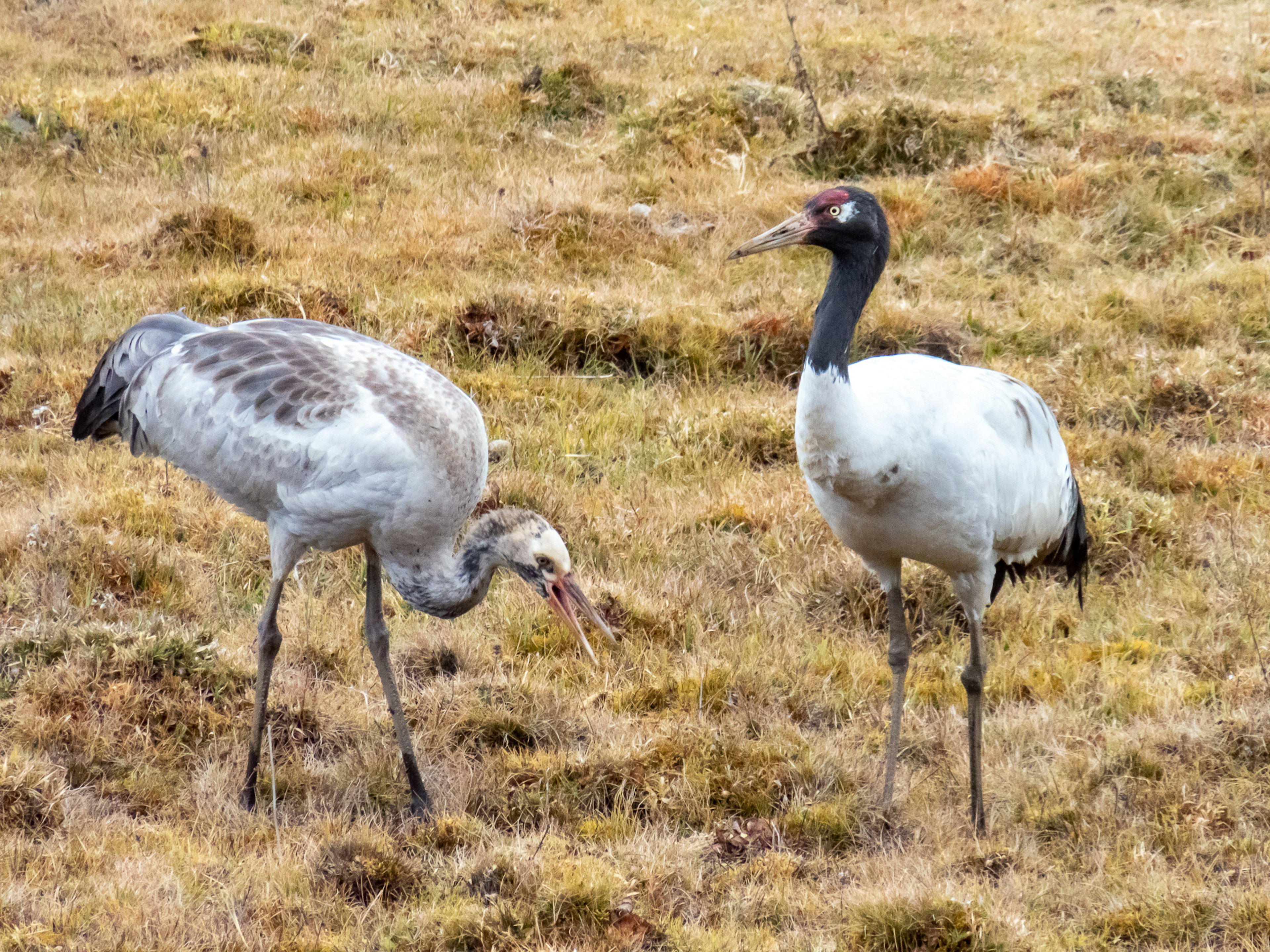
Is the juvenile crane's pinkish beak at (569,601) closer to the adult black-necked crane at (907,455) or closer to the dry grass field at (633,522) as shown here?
the dry grass field at (633,522)

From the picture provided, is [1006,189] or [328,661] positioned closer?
[328,661]

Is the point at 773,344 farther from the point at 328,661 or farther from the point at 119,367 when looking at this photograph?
the point at 119,367

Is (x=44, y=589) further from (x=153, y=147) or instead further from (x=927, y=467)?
(x=153, y=147)

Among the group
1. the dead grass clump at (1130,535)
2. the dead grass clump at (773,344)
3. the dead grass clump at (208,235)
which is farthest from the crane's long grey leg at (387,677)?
the dead grass clump at (208,235)

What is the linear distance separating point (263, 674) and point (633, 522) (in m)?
2.15

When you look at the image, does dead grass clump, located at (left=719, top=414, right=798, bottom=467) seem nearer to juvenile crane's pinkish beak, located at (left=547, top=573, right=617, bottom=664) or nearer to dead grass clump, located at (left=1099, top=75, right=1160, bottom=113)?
juvenile crane's pinkish beak, located at (left=547, top=573, right=617, bottom=664)

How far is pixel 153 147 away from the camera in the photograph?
9.84 meters

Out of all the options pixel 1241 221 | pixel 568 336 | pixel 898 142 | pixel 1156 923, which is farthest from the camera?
pixel 898 142

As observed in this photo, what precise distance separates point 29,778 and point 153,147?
6.77 m

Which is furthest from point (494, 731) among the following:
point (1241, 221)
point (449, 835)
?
point (1241, 221)

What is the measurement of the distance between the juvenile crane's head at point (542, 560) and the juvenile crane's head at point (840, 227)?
1.12 m

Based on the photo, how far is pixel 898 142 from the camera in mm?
10234

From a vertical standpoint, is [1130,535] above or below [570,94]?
below

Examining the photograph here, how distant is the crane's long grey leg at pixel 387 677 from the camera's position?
181 inches
